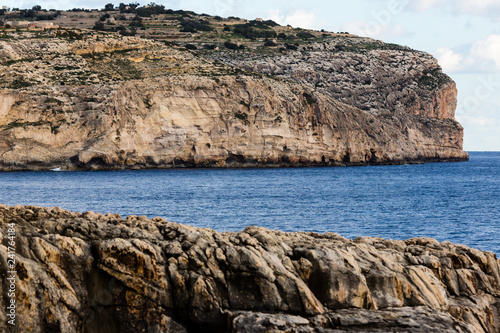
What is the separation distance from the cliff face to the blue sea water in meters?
5.18

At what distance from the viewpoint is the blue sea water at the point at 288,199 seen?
121ft

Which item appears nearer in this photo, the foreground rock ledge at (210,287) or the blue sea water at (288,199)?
the foreground rock ledge at (210,287)

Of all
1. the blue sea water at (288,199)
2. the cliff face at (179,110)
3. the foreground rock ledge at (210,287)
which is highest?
the cliff face at (179,110)

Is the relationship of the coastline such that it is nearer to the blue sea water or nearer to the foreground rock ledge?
the blue sea water

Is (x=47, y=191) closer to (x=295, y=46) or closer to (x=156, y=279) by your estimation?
(x=156, y=279)

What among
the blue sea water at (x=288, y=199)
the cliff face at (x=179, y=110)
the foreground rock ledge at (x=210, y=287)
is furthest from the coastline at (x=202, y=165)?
the foreground rock ledge at (x=210, y=287)

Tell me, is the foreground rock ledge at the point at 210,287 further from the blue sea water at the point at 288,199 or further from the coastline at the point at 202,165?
the coastline at the point at 202,165

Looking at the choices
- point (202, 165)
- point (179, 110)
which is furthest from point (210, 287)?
point (202, 165)

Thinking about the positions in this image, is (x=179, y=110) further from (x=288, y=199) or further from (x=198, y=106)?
(x=288, y=199)

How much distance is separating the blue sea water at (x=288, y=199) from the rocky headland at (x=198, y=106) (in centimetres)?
584

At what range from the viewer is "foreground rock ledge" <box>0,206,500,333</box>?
1452cm

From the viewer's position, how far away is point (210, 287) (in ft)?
49.9

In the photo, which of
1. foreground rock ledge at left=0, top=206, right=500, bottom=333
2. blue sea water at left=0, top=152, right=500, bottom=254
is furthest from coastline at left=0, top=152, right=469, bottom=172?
foreground rock ledge at left=0, top=206, right=500, bottom=333

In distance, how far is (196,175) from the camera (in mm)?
75500
